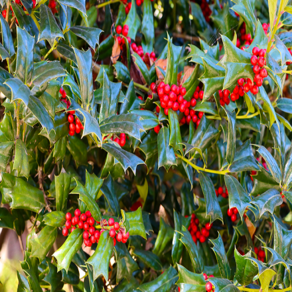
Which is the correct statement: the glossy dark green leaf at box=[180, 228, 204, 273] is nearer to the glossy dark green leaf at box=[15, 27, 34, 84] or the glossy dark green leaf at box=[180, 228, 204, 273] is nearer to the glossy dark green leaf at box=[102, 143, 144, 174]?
the glossy dark green leaf at box=[102, 143, 144, 174]

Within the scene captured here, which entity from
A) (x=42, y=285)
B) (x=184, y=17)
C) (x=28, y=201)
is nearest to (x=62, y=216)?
(x=28, y=201)

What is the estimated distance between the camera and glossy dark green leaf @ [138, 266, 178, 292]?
775 mm

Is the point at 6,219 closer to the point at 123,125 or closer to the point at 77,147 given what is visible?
the point at 77,147

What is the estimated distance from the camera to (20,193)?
79 cm

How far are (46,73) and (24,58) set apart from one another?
0.15 feet

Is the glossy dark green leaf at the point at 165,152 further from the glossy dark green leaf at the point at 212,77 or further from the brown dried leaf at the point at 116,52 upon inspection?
the brown dried leaf at the point at 116,52

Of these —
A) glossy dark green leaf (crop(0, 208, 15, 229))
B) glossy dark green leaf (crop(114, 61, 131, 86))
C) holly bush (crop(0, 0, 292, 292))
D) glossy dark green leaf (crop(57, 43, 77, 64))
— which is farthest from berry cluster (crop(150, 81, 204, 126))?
glossy dark green leaf (crop(0, 208, 15, 229))

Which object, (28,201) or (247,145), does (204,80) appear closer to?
(247,145)

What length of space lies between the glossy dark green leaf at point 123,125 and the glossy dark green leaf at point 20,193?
263 mm

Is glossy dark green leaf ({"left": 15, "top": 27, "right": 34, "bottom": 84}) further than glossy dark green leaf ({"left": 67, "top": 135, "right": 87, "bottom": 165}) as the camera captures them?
No

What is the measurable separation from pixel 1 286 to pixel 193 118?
0.81m

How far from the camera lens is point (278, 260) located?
2.12 ft

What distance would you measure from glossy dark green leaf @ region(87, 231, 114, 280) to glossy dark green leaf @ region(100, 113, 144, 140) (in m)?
0.21

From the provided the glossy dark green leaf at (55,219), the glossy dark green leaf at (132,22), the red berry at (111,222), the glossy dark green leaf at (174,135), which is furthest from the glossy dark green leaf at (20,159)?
the glossy dark green leaf at (132,22)
